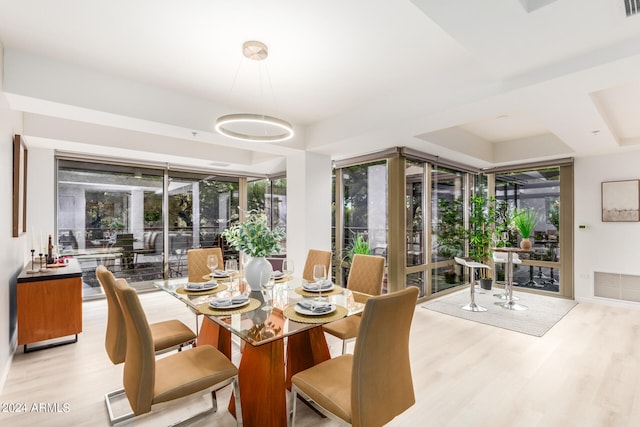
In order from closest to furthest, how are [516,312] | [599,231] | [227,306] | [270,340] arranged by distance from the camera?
[270,340]
[227,306]
[516,312]
[599,231]

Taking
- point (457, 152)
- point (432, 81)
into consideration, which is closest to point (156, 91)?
point (432, 81)

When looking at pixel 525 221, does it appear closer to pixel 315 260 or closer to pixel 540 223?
pixel 540 223

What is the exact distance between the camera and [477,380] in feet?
8.57

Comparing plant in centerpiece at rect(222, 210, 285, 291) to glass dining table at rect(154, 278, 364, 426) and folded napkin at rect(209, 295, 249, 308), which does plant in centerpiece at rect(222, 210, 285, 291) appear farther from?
folded napkin at rect(209, 295, 249, 308)

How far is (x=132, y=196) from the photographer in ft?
17.9

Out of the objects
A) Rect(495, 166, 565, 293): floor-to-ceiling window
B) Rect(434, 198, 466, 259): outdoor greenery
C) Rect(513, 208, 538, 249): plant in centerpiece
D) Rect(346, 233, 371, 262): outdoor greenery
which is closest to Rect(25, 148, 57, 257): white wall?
Rect(346, 233, 371, 262): outdoor greenery

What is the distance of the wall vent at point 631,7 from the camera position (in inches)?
66.6

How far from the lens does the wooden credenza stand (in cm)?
301

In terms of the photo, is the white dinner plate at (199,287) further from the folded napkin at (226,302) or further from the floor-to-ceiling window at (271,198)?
the floor-to-ceiling window at (271,198)

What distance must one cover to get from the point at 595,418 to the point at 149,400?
283 centimetres

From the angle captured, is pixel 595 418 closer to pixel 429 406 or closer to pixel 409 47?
pixel 429 406

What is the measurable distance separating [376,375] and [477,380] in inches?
65.8

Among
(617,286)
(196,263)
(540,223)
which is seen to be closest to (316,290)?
(196,263)

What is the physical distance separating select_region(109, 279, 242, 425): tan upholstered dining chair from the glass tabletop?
0.27 meters
